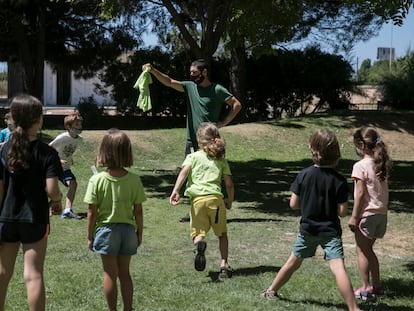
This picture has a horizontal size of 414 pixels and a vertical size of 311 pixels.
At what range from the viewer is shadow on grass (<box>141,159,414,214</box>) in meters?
10.2

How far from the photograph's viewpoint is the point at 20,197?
160 inches

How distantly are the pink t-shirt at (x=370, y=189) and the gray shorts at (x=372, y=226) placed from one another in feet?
0.12

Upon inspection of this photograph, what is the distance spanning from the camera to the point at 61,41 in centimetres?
2216

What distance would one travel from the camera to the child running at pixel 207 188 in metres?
5.81

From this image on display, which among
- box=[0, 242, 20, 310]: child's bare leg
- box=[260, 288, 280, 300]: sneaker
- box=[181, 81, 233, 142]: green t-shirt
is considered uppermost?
box=[181, 81, 233, 142]: green t-shirt

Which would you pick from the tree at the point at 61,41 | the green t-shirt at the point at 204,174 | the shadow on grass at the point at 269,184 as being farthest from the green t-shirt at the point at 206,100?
the tree at the point at 61,41

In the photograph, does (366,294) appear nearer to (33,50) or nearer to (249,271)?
(249,271)

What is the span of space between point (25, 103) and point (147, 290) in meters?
1.98

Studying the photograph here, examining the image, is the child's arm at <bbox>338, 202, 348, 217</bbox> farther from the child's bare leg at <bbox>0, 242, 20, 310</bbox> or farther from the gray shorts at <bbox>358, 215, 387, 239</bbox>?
the child's bare leg at <bbox>0, 242, 20, 310</bbox>

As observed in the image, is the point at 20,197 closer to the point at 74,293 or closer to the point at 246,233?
the point at 74,293

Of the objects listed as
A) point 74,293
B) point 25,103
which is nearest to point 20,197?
point 25,103

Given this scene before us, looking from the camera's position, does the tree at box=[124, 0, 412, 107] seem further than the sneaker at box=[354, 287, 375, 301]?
Yes

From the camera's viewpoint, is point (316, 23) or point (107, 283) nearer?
point (107, 283)

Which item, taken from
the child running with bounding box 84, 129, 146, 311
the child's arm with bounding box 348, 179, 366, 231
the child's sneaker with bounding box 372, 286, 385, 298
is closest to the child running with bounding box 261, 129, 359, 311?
the child's arm with bounding box 348, 179, 366, 231
